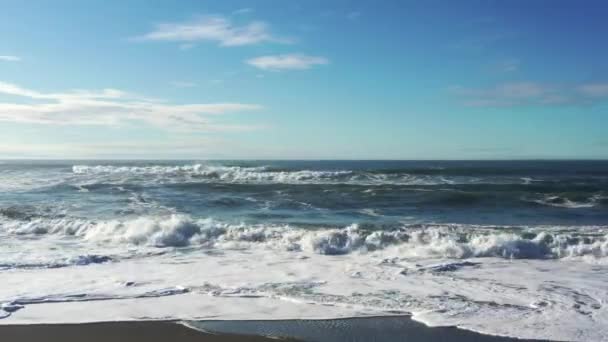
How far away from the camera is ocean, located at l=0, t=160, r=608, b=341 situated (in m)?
6.61

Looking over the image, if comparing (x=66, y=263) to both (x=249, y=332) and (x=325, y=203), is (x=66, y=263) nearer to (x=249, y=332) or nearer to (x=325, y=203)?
(x=249, y=332)

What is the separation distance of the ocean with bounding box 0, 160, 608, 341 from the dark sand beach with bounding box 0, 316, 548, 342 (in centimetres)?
24

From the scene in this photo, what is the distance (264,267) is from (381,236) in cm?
394

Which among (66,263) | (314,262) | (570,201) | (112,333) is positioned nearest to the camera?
(112,333)

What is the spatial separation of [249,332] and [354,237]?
6.75 meters

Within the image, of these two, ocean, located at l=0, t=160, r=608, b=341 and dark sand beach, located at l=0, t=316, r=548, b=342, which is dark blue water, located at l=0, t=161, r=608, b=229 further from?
dark sand beach, located at l=0, t=316, r=548, b=342

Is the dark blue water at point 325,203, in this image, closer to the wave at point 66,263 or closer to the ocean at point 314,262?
the ocean at point 314,262

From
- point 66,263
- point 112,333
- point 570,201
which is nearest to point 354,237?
point 66,263

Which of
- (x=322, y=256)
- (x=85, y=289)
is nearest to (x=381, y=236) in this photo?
(x=322, y=256)

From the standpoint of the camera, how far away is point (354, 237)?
12.3 metres

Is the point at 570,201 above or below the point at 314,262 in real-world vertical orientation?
above

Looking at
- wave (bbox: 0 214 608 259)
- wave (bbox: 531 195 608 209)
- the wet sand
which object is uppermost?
wave (bbox: 531 195 608 209)

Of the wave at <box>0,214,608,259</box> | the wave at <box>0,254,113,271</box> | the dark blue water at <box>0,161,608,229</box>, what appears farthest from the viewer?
the dark blue water at <box>0,161,608,229</box>

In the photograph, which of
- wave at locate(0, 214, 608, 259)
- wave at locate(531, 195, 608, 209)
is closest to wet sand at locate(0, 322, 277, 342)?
wave at locate(0, 214, 608, 259)
